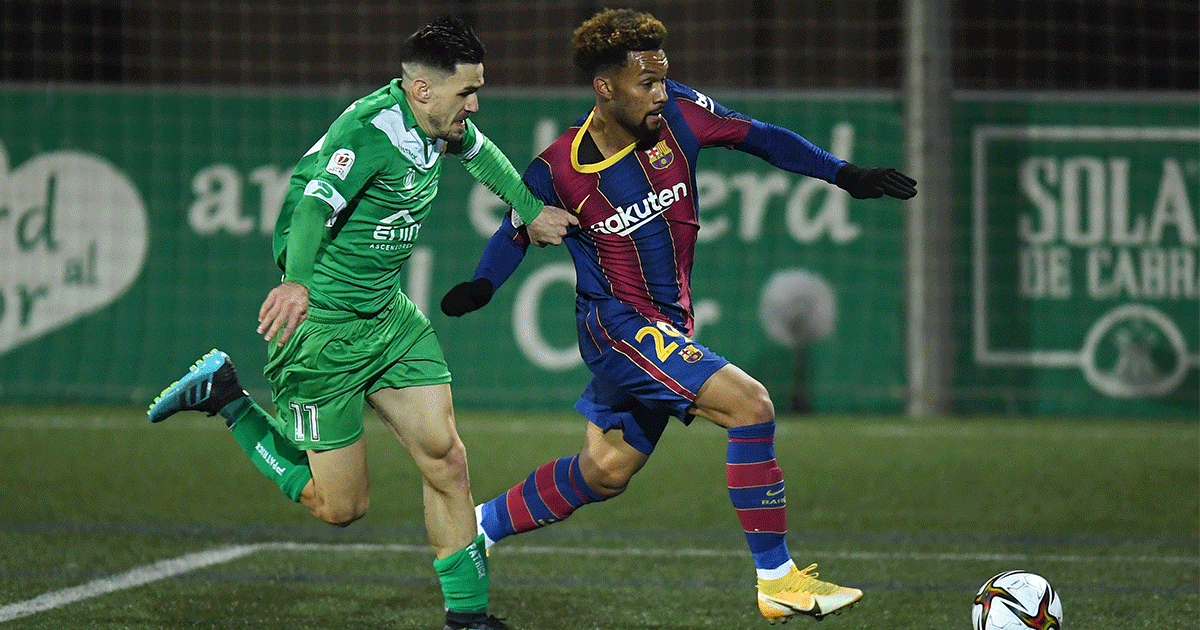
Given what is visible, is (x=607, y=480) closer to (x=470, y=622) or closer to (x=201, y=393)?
(x=470, y=622)

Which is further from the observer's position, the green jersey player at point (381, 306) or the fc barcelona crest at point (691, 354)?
the fc barcelona crest at point (691, 354)

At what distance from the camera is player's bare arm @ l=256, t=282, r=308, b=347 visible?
11.7 feet

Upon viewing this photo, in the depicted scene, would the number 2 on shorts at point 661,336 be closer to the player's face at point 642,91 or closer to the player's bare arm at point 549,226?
the player's bare arm at point 549,226

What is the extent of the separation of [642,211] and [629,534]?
207cm

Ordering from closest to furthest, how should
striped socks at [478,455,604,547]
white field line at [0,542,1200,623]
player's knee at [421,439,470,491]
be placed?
player's knee at [421,439,470,491], striped socks at [478,455,604,547], white field line at [0,542,1200,623]

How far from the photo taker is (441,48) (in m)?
3.94

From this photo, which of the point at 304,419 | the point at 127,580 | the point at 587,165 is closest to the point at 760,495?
the point at 587,165

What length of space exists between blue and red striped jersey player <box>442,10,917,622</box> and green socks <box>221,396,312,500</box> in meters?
0.72

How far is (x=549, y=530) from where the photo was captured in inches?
242

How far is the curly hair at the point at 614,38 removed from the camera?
422cm

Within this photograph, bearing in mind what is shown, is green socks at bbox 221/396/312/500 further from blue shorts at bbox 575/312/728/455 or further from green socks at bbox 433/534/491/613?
blue shorts at bbox 575/312/728/455

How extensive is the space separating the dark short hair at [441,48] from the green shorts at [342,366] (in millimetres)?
777

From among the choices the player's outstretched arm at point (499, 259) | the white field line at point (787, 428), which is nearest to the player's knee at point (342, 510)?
the player's outstretched arm at point (499, 259)

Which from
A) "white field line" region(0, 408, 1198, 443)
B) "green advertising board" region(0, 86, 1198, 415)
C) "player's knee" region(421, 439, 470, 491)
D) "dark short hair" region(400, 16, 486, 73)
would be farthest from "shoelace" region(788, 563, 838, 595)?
"green advertising board" region(0, 86, 1198, 415)
